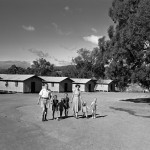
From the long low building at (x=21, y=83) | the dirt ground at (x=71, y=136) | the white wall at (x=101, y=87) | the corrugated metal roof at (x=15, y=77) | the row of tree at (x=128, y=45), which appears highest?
the row of tree at (x=128, y=45)

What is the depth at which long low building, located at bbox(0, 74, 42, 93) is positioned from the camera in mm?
45188

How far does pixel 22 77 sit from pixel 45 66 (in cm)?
6653

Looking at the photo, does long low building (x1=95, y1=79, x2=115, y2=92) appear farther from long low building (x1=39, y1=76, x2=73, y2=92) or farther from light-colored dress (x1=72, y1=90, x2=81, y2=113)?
light-colored dress (x1=72, y1=90, x2=81, y2=113)

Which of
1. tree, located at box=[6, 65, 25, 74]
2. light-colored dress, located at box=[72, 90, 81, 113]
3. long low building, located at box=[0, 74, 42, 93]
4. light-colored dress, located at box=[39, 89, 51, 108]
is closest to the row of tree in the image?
light-colored dress, located at box=[72, 90, 81, 113]

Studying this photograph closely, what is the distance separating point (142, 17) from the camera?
24.5 meters

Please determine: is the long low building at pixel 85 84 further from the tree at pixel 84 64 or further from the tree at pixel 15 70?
the tree at pixel 15 70

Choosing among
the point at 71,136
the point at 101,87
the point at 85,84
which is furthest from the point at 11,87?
the point at 71,136

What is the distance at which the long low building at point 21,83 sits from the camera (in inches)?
1779

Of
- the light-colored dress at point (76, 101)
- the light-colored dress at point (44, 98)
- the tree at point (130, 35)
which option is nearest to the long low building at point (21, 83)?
the tree at point (130, 35)

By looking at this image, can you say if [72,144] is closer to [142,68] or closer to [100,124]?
[100,124]

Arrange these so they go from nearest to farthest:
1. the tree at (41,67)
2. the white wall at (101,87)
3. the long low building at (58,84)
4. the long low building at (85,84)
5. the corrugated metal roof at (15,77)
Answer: the corrugated metal roof at (15,77)
the long low building at (58,84)
the long low building at (85,84)
the white wall at (101,87)
the tree at (41,67)

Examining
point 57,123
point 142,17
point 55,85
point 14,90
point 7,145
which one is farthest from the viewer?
point 55,85

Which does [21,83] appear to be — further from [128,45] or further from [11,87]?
[128,45]

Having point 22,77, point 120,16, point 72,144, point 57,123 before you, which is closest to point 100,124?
point 57,123
